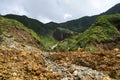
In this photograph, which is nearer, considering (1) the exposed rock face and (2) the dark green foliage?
(2) the dark green foliage

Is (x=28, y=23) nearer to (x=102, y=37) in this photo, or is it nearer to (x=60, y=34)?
(x=60, y=34)

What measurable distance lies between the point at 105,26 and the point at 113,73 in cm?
4268

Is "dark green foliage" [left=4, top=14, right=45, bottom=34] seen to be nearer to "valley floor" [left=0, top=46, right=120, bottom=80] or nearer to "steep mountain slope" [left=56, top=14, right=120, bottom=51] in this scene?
"steep mountain slope" [left=56, top=14, right=120, bottom=51]

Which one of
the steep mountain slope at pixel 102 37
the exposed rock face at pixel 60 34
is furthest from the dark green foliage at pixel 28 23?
the steep mountain slope at pixel 102 37

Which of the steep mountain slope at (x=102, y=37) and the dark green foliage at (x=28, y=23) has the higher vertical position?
the dark green foliage at (x=28, y=23)

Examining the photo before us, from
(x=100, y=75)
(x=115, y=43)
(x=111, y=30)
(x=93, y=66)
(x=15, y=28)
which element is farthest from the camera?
(x=15, y=28)

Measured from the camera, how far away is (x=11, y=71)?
20.1 metres

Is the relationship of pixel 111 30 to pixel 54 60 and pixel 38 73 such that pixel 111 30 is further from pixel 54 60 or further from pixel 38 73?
pixel 38 73

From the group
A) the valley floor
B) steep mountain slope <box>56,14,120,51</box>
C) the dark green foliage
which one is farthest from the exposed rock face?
the valley floor

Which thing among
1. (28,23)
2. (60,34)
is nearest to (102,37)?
(28,23)

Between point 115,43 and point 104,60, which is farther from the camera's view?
point 115,43

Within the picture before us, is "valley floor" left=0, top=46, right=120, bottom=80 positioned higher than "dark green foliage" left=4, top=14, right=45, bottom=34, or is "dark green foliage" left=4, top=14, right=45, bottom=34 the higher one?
"dark green foliage" left=4, top=14, right=45, bottom=34

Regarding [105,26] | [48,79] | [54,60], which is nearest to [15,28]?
[105,26]

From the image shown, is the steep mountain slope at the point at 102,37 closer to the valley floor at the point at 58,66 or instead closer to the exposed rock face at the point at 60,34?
the valley floor at the point at 58,66
